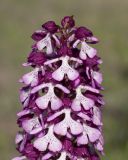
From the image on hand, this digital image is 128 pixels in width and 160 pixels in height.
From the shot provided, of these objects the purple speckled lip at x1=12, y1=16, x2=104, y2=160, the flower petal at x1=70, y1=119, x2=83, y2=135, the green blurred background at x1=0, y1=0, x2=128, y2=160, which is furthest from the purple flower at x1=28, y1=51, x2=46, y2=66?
the green blurred background at x1=0, y1=0, x2=128, y2=160

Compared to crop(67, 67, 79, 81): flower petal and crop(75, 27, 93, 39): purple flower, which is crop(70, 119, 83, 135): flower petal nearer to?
crop(67, 67, 79, 81): flower petal

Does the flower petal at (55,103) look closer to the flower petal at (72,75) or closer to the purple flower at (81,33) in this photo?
the flower petal at (72,75)

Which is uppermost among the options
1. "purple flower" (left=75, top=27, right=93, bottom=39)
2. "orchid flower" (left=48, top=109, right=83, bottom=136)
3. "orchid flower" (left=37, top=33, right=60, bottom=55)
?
"purple flower" (left=75, top=27, right=93, bottom=39)

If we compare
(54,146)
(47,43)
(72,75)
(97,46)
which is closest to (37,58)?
(47,43)

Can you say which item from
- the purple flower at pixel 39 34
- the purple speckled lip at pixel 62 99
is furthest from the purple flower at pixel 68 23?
the purple flower at pixel 39 34

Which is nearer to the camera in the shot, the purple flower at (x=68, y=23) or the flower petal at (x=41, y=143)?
the flower petal at (x=41, y=143)

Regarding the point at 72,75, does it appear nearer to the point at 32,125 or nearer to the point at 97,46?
the point at 32,125

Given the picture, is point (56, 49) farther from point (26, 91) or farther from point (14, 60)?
point (14, 60)
